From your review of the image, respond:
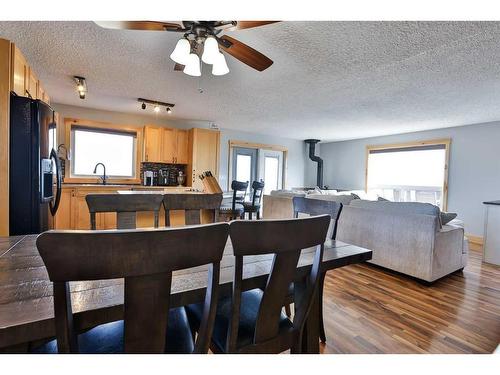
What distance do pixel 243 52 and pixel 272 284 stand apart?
5.57 ft

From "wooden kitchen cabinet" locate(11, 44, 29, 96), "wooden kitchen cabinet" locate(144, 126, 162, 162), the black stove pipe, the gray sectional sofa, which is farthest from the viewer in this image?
the black stove pipe

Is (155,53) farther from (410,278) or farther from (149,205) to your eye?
(410,278)

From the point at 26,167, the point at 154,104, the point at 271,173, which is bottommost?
the point at 26,167

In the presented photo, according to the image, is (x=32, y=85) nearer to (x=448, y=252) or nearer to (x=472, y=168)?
(x=448, y=252)

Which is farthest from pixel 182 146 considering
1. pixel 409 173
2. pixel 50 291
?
pixel 409 173

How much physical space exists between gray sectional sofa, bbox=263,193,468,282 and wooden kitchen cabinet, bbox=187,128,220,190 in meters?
3.03

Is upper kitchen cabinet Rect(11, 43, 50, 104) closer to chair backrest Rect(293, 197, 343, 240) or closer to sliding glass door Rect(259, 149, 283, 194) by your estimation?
chair backrest Rect(293, 197, 343, 240)

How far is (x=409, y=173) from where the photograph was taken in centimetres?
568

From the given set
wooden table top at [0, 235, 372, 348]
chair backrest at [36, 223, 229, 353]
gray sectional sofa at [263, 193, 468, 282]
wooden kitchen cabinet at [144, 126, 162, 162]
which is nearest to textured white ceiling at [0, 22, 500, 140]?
wooden kitchen cabinet at [144, 126, 162, 162]

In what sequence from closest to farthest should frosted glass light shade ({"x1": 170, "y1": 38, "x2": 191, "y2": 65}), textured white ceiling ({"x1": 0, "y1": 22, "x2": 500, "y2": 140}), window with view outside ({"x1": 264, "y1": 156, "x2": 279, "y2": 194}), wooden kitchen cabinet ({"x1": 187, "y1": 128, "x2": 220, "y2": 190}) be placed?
1. frosted glass light shade ({"x1": 170, "y1": 38, "x2": 191, "y2": 65})
2. textured white ceiling ({"x1": 0, "y1": 22, "x2": 500, "y2": 140})
3. wooden kitchen cabinet ({"x1": 187, "y1": 128, "x2": 220, "y2": 190})
4. window with view outside ({"x1": 264, "y1": 156, "x2": 279, "y2": 194})

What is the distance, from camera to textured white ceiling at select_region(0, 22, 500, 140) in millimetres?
2016

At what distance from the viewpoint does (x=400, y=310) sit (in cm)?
211

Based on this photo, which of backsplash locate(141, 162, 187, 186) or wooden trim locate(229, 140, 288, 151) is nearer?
backsplash locate(141, 162, 187, 186)

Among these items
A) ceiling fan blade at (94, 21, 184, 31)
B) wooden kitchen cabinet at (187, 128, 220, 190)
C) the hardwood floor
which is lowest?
the hardwood floor
